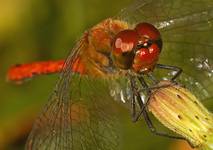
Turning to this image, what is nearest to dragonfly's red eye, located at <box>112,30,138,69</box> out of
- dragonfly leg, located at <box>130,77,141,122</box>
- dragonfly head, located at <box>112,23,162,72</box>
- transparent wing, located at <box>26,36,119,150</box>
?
dragonfly head, located at <box>112,23,162,72</box>

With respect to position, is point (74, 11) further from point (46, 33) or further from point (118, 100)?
point (118, 100)

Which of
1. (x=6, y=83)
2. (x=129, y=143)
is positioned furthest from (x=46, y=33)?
(x=129, y=143)

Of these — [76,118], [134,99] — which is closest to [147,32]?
[134,99]

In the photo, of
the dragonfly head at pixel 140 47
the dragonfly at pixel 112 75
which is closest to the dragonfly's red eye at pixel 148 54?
the dragonfly head at pixel 140 47

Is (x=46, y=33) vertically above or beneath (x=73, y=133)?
above

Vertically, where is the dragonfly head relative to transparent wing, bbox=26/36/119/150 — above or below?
above

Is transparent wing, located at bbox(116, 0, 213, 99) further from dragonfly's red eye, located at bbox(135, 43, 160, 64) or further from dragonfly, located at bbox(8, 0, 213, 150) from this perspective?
dragonfly's red eye, located at bbox(135, 43, 160, 64)

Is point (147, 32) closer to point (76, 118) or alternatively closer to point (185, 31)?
point (185, 31)
